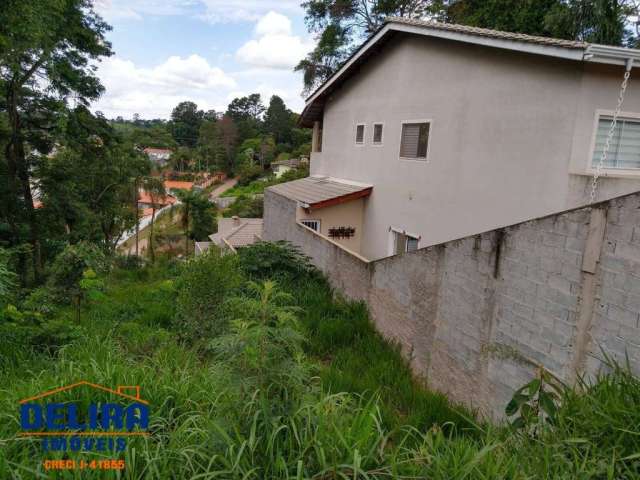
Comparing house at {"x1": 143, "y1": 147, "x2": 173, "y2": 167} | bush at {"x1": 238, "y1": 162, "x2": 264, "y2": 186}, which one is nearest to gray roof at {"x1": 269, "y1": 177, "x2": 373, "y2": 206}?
house at {"x1": 143, "y1": 147, "x2": 173, "y2": 167}

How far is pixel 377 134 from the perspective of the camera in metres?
12.1

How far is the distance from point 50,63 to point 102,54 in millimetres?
2907

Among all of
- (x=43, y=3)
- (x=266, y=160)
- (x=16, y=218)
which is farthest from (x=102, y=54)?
(x=266, y=160)

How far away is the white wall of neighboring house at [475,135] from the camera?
6.36 meters

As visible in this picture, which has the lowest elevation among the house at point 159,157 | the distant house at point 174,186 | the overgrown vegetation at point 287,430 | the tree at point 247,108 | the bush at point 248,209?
the bush at point 248,209

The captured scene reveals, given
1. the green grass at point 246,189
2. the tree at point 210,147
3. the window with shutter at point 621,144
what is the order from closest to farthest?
the window with shutter at point 621,144
the green grass at point 246,189
the tree at point 210,147

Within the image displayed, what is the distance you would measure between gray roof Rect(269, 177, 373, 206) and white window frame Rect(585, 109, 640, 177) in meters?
6.29

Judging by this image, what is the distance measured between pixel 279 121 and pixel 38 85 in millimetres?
61939

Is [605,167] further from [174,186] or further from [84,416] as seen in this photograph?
[174,186]

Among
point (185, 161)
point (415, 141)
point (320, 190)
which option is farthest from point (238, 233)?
point (185, 161)

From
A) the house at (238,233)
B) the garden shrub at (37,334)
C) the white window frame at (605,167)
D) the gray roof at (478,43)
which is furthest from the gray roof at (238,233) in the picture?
the white window frame at (605,167)

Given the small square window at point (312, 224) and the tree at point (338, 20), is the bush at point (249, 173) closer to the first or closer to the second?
the tree at point (338, 20)

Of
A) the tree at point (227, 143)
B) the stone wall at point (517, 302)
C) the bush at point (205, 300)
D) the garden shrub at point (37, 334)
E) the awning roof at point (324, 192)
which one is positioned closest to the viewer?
the stone wall at point (517, 302)

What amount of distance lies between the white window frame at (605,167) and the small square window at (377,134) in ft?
20.1
